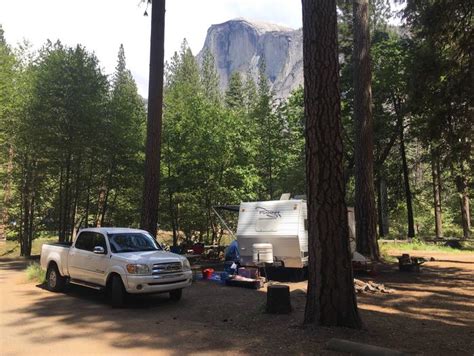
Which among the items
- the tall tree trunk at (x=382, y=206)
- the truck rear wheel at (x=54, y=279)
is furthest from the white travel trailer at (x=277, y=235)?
the tall tree trunk at (x=382, y=206)

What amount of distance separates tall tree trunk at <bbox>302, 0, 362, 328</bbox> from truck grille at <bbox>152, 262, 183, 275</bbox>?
3760 millimetres

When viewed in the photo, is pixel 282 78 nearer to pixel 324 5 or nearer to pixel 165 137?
pixel 165 137

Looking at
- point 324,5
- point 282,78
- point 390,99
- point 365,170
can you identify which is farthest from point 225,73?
point 324,5

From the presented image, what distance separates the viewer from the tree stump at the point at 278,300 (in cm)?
824

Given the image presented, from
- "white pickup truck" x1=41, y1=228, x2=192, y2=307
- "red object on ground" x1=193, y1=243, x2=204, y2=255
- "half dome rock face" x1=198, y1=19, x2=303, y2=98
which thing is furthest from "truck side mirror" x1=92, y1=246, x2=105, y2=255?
"half dome rock face" x1=198, y1=19, x2=303, y2=98

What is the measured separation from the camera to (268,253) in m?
12.7

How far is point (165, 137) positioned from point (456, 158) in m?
14.7

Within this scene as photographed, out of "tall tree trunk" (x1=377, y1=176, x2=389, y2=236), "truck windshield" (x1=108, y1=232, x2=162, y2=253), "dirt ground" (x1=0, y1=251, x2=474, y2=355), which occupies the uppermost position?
"tall tree trunk" (x1=377, y1=176, x2=389, y2=236)

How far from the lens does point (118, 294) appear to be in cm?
937

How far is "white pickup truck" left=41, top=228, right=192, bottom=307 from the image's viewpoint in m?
9.35

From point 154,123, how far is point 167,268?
6368 millimetres

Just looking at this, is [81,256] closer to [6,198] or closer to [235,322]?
[235,322]

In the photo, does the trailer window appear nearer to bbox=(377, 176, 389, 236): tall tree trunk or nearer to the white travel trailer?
the white travel trailer

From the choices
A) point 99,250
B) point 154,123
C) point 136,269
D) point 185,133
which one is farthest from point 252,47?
point 136,269
